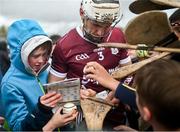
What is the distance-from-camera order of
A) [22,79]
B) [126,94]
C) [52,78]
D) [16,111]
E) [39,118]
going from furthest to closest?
[52,78], [22,79], [16,111], [39,118], [126,94]

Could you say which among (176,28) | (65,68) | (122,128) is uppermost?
(176,28)

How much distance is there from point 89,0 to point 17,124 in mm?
796

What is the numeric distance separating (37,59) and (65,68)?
0.61ft

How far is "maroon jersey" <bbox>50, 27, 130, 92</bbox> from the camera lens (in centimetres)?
250

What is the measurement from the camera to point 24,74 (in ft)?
8.10

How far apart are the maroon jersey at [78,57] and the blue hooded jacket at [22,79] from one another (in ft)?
0.32

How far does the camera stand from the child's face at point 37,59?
244 centimetres

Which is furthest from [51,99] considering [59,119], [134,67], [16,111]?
[134,67]

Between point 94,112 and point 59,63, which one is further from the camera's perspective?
point 59,63

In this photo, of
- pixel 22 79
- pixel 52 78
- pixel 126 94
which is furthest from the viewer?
pixel 52 78

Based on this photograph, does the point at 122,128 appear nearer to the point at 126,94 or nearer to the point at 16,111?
the point at 126,94

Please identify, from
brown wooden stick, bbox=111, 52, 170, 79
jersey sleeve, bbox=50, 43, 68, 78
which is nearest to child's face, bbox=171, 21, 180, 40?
brown wooden stick, bbox=111, 52, 170, 79

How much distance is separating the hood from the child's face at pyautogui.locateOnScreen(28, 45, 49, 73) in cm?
3

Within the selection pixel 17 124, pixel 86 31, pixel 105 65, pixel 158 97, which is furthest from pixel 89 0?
pixel 158 97
